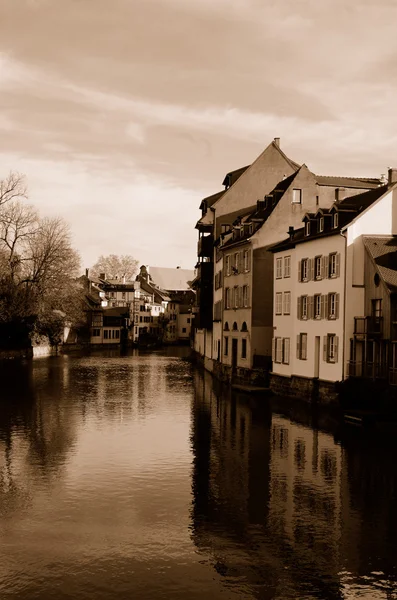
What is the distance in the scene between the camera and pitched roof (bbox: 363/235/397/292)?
33.9 meters

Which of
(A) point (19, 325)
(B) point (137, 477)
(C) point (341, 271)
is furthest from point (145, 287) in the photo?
(B) point (137, 477)

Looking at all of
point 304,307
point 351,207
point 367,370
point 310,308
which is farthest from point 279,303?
point 367,370

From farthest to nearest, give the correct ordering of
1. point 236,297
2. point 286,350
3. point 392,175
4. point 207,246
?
point 207,246, point 236,297, point 286,350, point 392,175

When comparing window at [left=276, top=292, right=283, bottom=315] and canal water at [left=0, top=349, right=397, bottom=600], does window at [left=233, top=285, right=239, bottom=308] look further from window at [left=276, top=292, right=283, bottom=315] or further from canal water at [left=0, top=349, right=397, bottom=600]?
canal water at [left=0, top=349, right=397, bottom=600]

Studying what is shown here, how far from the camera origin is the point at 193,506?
1977cm

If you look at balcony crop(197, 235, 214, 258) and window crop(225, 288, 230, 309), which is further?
balcony crop(197, 235, 214, 258)

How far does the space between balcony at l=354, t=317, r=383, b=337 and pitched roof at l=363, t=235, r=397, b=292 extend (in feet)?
6.59

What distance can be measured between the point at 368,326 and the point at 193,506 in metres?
17.8

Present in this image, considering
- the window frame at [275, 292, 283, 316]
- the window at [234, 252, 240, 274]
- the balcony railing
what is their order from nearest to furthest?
the balcony railing
the window frame at [275, 292, 283, 316]
the window at [234, 252, 240, 274]

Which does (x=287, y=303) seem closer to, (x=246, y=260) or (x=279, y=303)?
(x=279, y=303)

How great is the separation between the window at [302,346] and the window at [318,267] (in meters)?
3.87

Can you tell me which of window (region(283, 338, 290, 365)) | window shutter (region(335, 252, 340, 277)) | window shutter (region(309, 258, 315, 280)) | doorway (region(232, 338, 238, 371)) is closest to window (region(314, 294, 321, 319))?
window shutter (region(309, 258, 315, 280))

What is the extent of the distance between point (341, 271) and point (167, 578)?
2425 centimetres

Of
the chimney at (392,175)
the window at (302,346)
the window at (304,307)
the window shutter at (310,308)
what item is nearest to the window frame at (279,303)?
the window at (304,307)
